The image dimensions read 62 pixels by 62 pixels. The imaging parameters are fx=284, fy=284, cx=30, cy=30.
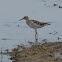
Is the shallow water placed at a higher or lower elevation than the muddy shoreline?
higher

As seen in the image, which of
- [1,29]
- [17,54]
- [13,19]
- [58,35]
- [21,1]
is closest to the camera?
[17,54]

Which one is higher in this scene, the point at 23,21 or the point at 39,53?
the point at 23,21

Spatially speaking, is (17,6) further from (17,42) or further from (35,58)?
(35,58)

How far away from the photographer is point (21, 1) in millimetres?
18281

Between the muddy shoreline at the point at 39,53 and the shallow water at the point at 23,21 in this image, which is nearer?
the muddy shoreline at the point at 39,53

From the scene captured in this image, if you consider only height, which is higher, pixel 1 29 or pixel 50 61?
pixel 1 29

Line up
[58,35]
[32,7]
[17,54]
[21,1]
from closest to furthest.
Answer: [17,54], [58,35], [32,7], [21,1]

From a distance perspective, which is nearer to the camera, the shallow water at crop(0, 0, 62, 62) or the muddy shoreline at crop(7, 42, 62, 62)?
the muddy shoreline at crop(7, 42, 62, 62)

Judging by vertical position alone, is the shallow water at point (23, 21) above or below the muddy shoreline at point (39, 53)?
above

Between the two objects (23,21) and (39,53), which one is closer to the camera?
(39,53)

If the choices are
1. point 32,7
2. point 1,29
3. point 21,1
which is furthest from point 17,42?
point 21,1

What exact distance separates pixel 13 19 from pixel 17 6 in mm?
3157

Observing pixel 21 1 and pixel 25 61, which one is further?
pixel 21 1

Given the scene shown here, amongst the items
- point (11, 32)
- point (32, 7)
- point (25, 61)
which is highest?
point (32, 7)
